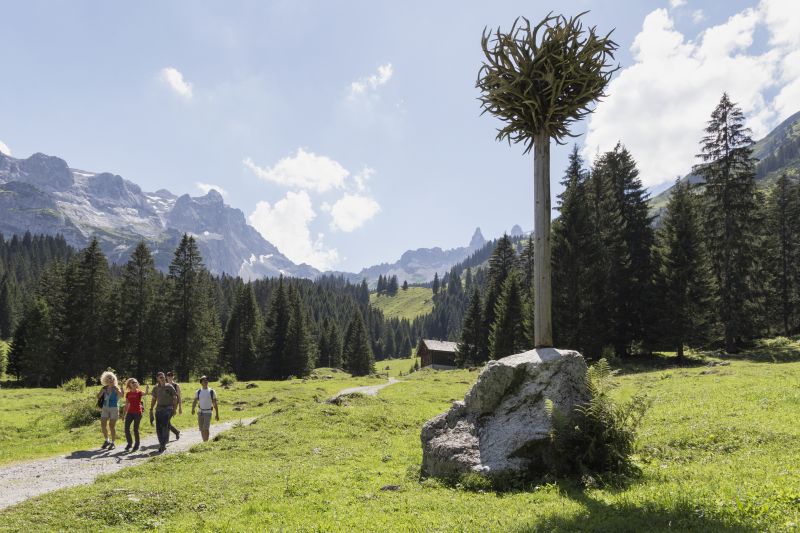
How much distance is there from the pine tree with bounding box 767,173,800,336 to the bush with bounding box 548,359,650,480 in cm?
5486

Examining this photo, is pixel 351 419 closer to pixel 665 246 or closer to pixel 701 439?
pixel 701 439

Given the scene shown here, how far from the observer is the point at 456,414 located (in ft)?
42.4

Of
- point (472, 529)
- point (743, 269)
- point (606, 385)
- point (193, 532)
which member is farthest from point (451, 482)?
point (743, 269)

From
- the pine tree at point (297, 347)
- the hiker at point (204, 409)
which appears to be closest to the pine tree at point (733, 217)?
A: the hiker at point (204, 409)

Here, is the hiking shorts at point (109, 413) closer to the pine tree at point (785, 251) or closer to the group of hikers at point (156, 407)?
the group of hikers at point (156, 407)

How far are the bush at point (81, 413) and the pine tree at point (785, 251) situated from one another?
2611 inches

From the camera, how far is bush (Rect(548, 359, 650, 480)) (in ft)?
32.8

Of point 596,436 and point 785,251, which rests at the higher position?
point 785,251

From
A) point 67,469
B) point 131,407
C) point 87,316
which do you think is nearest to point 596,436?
point 67,469

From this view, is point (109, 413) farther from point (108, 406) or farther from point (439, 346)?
point (439, 346)

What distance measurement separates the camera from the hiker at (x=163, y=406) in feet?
57.5

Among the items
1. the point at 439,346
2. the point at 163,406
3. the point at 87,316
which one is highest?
the point at 87,316

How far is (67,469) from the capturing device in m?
14.9

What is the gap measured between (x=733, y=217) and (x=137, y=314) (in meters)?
71.5
